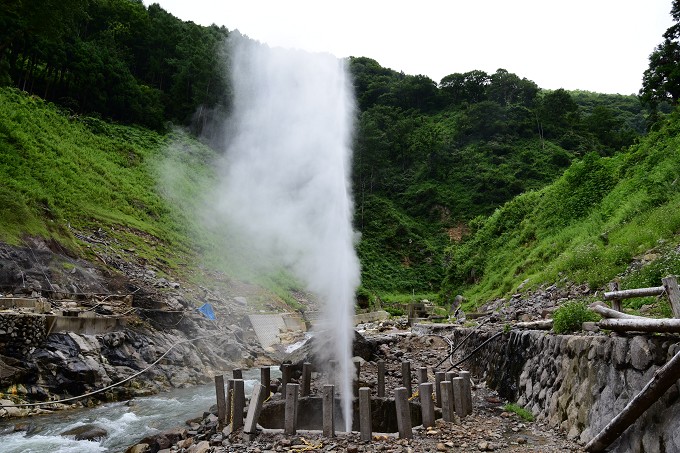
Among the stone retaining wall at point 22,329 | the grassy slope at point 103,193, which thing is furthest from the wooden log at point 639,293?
the grassy slope at point 103,193

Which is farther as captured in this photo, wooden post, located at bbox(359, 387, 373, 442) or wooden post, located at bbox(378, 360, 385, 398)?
wooden post, located at bbox(378, 360, 385, 398)

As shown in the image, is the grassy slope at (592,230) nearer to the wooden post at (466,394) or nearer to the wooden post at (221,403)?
the wooden post at (466,394)

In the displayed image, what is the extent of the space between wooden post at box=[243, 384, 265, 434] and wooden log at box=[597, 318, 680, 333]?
541cm

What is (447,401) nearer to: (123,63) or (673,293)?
(673,293)

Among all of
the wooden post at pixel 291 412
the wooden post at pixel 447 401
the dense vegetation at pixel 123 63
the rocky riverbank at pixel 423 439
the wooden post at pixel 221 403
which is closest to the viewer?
the rocky riverbank at pixel 423 439

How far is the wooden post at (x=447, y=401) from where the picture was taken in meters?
7.39

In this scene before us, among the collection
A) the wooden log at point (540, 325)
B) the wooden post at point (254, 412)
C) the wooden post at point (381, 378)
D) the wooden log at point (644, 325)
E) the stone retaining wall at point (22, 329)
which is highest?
the wooden log at point (644, 325)

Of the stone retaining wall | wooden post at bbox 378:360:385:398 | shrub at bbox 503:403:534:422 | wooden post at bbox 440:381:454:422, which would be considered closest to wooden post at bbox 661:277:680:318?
shrub at bbox 503:403:534:422

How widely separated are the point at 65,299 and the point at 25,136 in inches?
674

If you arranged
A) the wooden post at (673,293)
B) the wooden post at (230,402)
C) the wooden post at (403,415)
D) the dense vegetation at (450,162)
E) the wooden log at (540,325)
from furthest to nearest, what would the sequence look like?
the dense vegetation at (450,162) < the wooden log at (540,325) < the wooden post at (230,402) < the wooden post at (403,415) < the wooden post at (673,293)

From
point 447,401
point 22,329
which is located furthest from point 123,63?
point 447,401

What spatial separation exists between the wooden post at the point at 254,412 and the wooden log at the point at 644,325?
541 centimetres

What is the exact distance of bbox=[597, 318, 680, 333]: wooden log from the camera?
13.5 feet

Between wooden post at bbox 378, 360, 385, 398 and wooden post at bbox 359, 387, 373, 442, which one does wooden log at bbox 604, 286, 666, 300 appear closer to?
wooden post at bbox 359, 387, 373, 442
